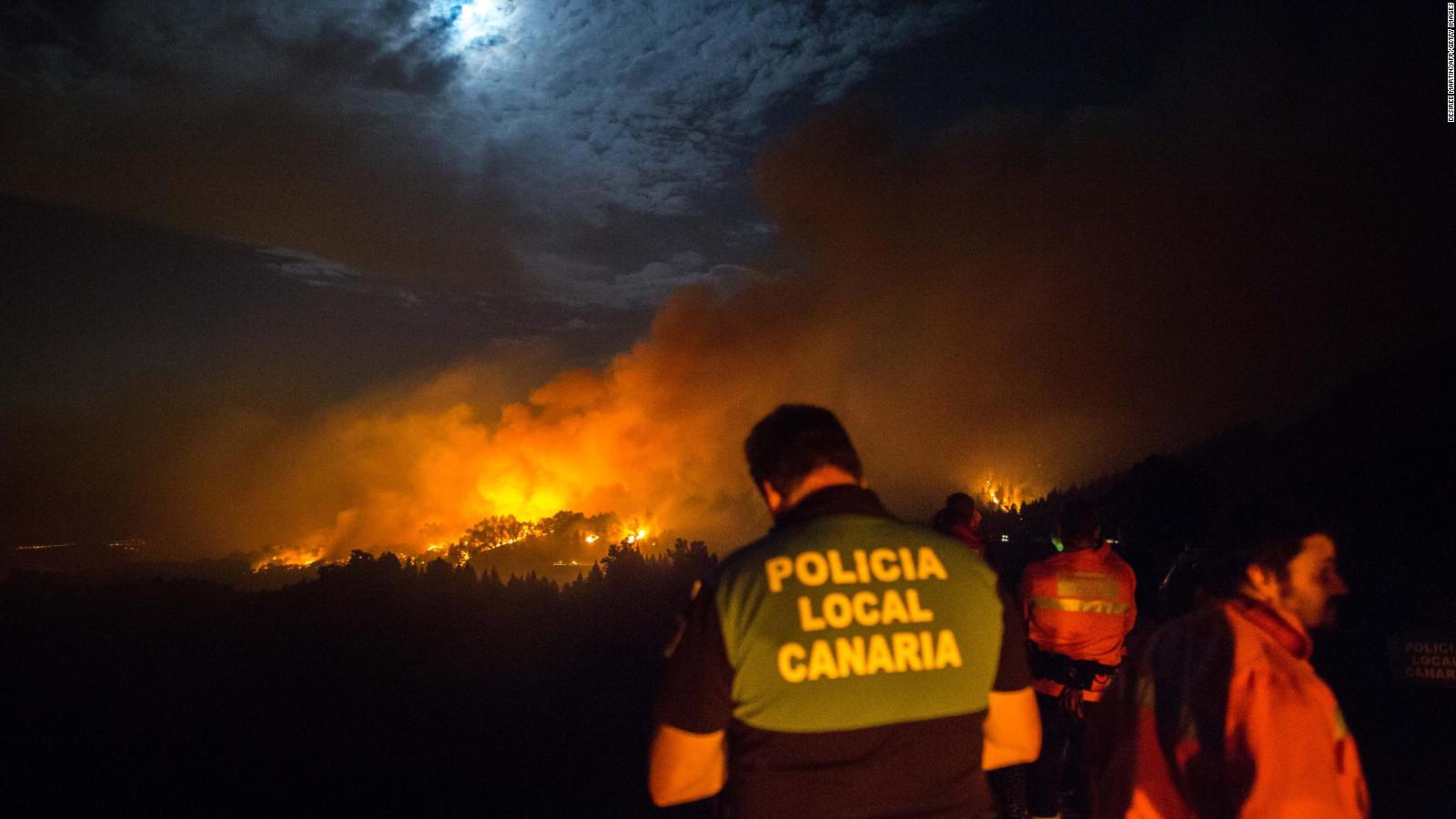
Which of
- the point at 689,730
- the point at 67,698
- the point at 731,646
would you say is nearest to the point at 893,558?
the point at 731,646

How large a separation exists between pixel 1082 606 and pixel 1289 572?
274cm

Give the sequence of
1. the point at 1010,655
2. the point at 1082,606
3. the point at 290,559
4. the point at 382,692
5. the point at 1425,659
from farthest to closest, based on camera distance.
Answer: the point at 290,559 < the point at 382,692 < the point at 1425,659 < the point at 1082,606 < the point at 1010,655

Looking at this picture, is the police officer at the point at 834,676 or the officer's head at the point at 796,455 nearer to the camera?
the police officer at the point at 834,676

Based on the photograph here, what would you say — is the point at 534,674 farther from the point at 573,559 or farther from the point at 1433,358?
the point at 1433,358

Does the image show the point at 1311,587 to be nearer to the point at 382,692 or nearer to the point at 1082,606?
the point at 1082,606

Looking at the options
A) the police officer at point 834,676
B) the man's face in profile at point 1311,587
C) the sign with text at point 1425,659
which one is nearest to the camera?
the police officer at point 834,676

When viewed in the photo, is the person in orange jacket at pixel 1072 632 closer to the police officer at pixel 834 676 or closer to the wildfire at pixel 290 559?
the police officer at pixel 834 676

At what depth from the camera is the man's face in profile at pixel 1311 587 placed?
2.20 metres

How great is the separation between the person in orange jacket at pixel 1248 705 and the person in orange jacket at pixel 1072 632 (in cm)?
259

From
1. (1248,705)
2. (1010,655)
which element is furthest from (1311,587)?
(1010,655)

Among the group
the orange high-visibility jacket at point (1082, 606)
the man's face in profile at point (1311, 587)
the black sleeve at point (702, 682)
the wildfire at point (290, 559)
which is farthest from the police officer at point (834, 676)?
the wildfire at point (290, 559)

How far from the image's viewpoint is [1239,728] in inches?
74.0

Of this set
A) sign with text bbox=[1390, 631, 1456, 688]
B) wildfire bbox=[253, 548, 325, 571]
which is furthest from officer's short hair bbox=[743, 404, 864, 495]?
wildfire bbox=[253, 548, 325, 571]

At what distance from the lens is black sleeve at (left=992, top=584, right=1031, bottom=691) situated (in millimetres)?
1991
